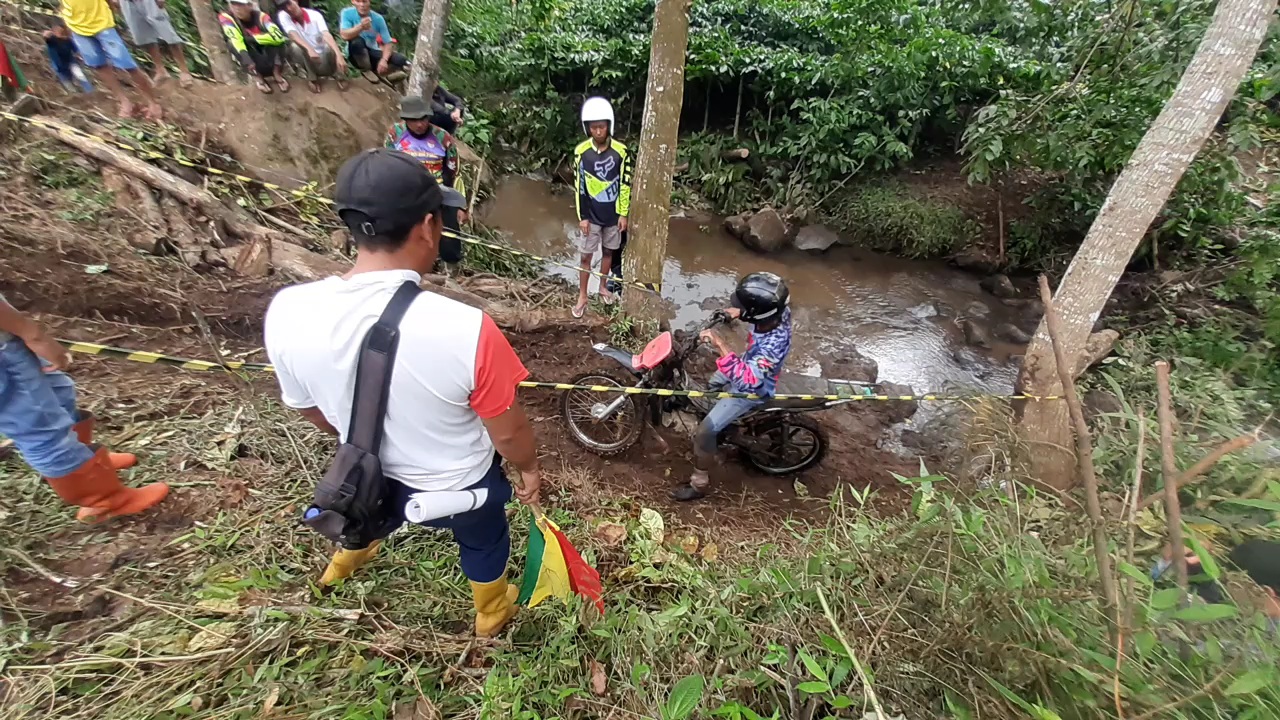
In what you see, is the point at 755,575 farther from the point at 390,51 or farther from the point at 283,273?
the point at 390,51

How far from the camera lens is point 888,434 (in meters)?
5.66

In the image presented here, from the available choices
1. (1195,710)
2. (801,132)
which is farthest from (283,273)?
(801,132)

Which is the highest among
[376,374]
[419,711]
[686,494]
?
[376,374]

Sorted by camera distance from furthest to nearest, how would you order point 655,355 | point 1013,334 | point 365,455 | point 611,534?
point 1013,334 → point 655,355 → point 611,534 → point 365,455

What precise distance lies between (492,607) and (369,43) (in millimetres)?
8052

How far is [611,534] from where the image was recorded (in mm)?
3344

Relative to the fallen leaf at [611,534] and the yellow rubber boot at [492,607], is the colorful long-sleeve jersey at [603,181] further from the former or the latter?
the yellow rubber boot at [492,607]

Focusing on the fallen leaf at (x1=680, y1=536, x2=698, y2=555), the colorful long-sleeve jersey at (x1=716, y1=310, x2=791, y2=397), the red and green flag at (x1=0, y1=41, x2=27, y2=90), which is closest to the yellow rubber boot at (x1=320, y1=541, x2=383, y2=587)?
the fallen leaf at (x1=680, y1=536, x2=698, y2=555)

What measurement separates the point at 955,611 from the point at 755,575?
3.75ft

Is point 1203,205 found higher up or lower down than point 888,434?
higher up

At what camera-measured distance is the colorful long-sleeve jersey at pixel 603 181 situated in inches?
212

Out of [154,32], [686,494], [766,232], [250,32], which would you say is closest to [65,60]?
[154,32]

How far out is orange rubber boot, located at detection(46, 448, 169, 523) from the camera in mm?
2617

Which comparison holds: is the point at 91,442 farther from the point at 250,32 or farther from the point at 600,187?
the point at 250,32
